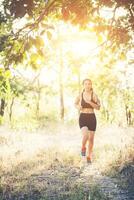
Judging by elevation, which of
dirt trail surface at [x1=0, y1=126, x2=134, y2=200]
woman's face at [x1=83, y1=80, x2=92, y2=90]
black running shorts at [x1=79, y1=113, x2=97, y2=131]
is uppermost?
woman's face at [x1=83, y1=80, x2=92, y2=90]

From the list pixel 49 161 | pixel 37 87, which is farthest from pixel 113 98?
pixel 49 161

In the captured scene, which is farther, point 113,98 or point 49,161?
point 113,98

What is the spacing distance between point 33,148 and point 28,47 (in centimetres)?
639

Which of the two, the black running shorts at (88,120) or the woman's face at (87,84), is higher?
the woman's face at (87,84)

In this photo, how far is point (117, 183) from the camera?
796 centimetres

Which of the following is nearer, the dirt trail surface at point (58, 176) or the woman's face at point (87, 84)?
the dirt trail surface at point (58, 176)

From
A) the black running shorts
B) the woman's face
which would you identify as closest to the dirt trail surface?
the black running shorts

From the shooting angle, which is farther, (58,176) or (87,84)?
(87,84)

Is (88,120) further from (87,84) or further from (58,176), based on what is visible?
(58,176)

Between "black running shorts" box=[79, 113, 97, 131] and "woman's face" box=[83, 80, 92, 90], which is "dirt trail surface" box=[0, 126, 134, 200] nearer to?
"black running shorts" box=[79, 113, 97, 131]

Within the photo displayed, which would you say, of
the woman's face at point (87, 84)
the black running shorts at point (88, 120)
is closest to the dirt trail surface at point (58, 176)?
the black running shorts at point (88, 120)

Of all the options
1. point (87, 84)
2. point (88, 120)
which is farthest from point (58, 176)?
point (87, 84)

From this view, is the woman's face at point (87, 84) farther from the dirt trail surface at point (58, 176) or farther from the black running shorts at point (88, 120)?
the dirt trail surface at point (58, 176)

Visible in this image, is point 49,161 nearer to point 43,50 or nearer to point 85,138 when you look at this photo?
point 85,138
